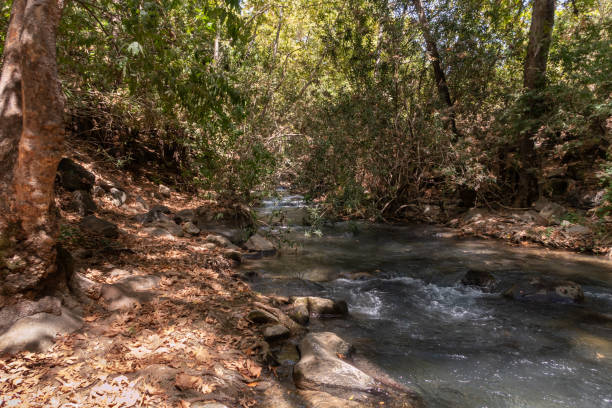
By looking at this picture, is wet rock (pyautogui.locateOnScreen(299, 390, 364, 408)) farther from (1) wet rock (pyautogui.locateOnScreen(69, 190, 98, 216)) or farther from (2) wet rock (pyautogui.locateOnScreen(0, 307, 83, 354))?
(1) wet rock (pyautogui.locateOnScreen(69, 190, 98, 216))

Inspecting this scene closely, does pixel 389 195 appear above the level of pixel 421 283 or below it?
above

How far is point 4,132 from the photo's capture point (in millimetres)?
3221

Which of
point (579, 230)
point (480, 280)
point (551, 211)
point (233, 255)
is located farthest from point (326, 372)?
point (551, 211)

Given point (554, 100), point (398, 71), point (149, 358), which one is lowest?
point (149, 358)

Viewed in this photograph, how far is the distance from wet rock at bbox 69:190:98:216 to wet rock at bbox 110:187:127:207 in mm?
1224

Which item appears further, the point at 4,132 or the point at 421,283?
the point at 421,283

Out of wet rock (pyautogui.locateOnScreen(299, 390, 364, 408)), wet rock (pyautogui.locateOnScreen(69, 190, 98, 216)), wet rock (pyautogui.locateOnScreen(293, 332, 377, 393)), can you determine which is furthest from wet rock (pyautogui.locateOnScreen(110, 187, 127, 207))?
wet rock (pyautogui.locateOnScreen(299, 390, 364, 408))

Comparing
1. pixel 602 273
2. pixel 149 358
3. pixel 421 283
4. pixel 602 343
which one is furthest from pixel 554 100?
pixel 149 358

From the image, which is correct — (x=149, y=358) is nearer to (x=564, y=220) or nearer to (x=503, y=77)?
(x=564, y=220)

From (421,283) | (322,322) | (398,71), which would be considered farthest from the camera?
(398,71)

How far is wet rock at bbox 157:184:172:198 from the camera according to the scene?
12.6 metres

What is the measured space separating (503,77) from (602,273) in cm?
777

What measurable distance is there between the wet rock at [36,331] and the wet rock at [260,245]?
5.55 m

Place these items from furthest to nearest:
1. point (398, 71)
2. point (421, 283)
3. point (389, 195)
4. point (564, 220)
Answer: point (389, 195), point (398, 71), point (564, 220), point (421, 283)
